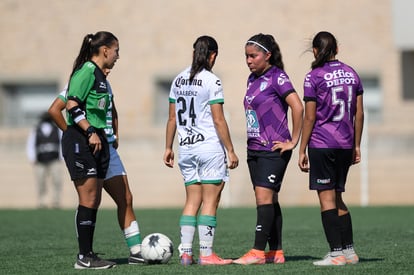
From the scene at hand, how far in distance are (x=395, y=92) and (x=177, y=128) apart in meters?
18.1

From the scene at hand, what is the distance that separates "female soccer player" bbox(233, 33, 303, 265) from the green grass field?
1.51 ft

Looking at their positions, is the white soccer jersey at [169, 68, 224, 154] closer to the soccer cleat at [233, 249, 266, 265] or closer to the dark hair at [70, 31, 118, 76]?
the dark hair at [70, 31, 118, 76]

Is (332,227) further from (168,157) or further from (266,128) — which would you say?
(168,157)

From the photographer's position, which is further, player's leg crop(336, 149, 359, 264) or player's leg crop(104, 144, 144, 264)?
player's leg crop(104, 144, 144, 264)

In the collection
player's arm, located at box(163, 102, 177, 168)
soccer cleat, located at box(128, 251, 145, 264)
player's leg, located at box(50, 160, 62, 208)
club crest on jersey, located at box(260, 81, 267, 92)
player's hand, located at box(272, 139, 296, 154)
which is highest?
club crest on jersey, located at box(260, 81, 267, 92)

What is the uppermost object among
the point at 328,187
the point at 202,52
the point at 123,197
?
the point at 202,52

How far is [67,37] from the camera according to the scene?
28.6 m

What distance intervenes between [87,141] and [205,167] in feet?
3.60

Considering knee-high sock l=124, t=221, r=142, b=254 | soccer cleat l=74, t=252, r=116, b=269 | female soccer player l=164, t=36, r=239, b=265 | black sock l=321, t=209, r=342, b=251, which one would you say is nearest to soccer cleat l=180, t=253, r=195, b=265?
female soccer player l=164, t=36, r=239, b=265

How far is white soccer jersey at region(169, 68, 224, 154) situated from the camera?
915cm

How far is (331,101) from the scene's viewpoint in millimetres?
8969

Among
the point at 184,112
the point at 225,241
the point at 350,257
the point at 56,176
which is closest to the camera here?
the point at 350,257

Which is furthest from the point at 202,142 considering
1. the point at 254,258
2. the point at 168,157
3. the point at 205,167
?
the point at 254,258

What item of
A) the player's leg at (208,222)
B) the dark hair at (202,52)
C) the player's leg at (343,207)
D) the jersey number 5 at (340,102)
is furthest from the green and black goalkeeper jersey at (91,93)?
the player's leg at (343,207)
